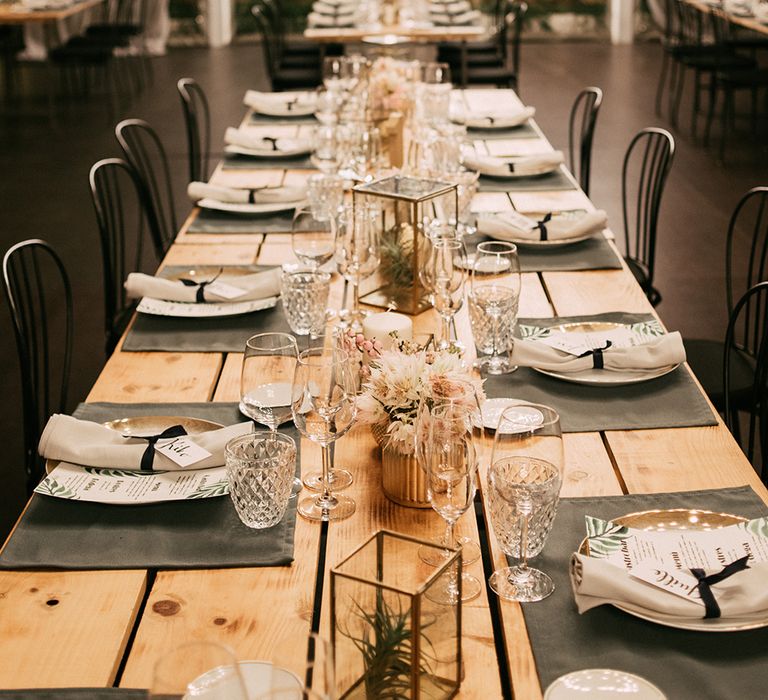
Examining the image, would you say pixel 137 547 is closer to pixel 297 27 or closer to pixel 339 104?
pixel 339 104

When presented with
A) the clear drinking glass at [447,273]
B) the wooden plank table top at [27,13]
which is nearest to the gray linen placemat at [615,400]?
the clear drinking glass at [447,273]

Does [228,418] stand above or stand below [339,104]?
below

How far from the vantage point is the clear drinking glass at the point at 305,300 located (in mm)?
2350

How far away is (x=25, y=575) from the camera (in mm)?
1553

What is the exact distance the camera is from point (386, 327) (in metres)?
2.07

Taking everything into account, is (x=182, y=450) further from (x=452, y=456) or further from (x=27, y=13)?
(x=27, y=13)

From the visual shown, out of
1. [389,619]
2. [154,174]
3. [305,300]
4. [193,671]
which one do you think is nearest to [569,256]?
[305,300]

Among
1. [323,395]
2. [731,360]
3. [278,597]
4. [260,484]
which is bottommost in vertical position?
[731,360]

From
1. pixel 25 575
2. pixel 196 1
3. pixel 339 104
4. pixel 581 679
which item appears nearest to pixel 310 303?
pixel 25 575

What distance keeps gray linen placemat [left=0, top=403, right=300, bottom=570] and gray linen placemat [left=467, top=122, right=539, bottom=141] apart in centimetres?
283

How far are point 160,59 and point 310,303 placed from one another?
9.82 m

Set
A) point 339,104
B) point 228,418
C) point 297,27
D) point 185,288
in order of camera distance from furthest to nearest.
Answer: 1. point 297,27
2. point 339,104
3. point 185,288
4. point 228,418

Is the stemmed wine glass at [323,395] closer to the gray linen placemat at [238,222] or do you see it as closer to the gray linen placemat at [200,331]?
the gray linen placemat at [200,331]

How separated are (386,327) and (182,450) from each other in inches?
19.2
